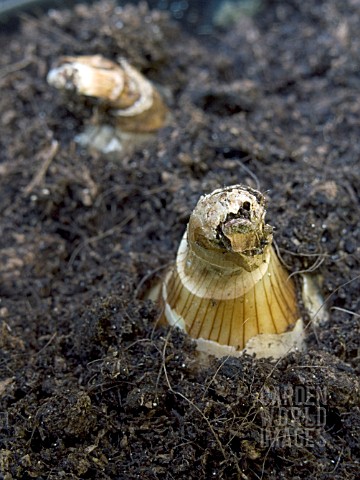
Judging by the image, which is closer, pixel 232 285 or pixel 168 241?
pixel 232 285

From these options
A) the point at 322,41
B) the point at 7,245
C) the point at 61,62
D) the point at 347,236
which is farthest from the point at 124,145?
the point at 322,41

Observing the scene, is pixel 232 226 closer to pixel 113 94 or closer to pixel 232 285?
pixel 232 285

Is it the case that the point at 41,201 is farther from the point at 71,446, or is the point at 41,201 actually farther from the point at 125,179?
the point at 71,446

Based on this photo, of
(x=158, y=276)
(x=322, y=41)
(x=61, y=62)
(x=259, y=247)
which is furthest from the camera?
(x=322, y=41)

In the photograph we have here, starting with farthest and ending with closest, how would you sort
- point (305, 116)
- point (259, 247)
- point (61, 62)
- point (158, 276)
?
point (305, 116) → point (61, 62) → point (158, 276) → point (259, 247)

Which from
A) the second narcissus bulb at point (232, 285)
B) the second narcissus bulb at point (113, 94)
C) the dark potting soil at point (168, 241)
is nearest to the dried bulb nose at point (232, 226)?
the second narcissus bulb at point (232, 285)

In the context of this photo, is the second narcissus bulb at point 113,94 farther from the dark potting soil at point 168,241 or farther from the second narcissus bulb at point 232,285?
the second narcissus bulb at point 232,285

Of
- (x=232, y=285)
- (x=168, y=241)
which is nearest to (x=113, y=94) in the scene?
(x=168, y=241)
